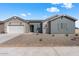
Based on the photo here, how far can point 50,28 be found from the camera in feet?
96.5

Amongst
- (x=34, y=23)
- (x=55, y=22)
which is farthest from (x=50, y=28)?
(x=34, y=23)

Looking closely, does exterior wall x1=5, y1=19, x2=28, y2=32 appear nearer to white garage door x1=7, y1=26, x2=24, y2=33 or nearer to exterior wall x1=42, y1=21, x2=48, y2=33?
white garage door x1=7, y1=26, x2=24, y2=33

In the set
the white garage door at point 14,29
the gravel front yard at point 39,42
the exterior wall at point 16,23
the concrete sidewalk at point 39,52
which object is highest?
the exterior wall at point 16,23

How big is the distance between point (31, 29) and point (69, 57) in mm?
26762

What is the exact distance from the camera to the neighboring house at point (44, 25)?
27480 mm

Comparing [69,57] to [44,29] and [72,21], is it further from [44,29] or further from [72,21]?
[44,29]

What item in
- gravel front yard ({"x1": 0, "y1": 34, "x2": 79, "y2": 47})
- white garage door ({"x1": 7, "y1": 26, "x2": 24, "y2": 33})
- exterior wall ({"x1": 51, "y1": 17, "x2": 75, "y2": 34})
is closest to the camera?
gravel front yard ({"x1": 0, "y1": 34, "x2": 79, "y2": 47})

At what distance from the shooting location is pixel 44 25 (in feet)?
105

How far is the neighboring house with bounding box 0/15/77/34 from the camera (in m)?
27.5

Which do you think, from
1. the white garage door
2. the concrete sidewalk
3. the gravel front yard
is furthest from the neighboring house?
the concrete sidewalk

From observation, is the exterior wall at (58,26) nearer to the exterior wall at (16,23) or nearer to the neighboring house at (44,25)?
the neighboring house at (44,25)

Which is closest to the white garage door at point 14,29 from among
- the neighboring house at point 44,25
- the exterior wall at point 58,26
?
the neighboring house at point 44,25

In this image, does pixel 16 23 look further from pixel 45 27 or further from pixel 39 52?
pixel 39 52

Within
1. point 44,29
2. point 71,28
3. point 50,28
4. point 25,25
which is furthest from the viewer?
point 25,25
